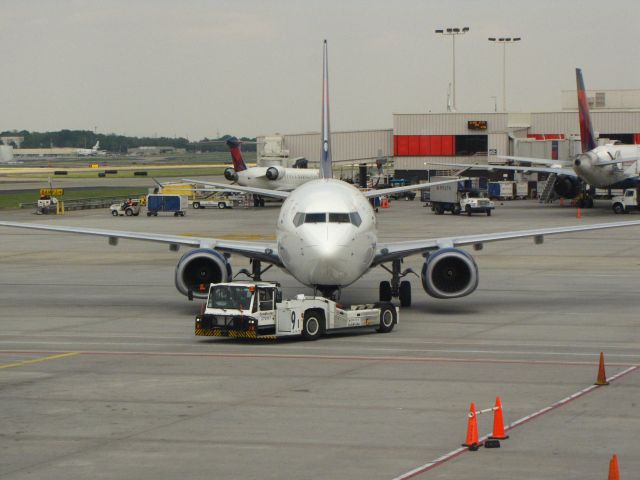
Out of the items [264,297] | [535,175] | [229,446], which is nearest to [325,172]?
[264,297]

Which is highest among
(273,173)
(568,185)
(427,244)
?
(273,173)

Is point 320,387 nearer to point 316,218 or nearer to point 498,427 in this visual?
point 498,427

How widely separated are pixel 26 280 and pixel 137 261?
10.4 m

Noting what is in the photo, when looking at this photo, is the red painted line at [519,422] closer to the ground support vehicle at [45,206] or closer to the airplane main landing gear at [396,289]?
the airplane main landing gear at [396,289]

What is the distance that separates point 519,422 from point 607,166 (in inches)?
3149

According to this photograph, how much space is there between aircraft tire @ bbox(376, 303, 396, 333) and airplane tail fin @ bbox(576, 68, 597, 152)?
6943cm

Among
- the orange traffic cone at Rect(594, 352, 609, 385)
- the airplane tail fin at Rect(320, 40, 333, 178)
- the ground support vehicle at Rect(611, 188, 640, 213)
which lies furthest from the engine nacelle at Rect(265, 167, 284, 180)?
the orange traffic cone at Rect(594, 352, 609, 385)

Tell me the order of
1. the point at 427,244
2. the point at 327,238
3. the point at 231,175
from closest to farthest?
the point at 327,238
the point at 427,244
the point at 231,175

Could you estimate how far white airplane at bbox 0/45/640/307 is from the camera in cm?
3638

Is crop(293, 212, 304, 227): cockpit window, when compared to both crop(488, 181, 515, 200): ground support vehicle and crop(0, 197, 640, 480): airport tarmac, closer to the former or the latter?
crop(0, 197, 640, 480): airport tarmac

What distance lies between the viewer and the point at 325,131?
4591 centimetres

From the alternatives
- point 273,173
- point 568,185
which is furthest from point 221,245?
point 273,173

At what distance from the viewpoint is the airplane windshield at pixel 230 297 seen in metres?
33.6

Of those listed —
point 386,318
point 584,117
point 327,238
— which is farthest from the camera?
point 584,117
